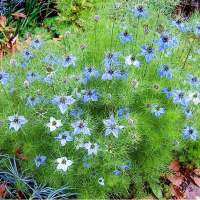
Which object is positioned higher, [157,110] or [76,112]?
[157,110]

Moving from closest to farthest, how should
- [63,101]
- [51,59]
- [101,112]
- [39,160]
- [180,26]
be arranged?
1. [63,101]
2. [39,160]
3. [101,112]
4. [51,59]
5. [180,26]

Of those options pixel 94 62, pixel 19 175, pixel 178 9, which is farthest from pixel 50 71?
pixel 178 9

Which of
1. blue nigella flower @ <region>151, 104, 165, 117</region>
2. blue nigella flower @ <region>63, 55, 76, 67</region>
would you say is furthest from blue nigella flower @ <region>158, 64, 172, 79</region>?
blue nigella flower @ <region>63, 55, 76, 67</region>

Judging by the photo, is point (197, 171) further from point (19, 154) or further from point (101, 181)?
point (19, 154)

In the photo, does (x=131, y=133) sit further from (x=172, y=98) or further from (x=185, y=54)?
(x=185, y=54)

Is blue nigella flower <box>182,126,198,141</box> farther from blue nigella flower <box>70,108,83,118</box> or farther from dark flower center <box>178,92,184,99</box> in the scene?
blue nigella flower <box>70,108,83,118</box>

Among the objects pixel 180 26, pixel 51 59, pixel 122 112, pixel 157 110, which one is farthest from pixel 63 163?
pixel 180 26

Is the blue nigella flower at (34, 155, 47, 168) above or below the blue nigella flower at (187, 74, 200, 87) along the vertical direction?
below
